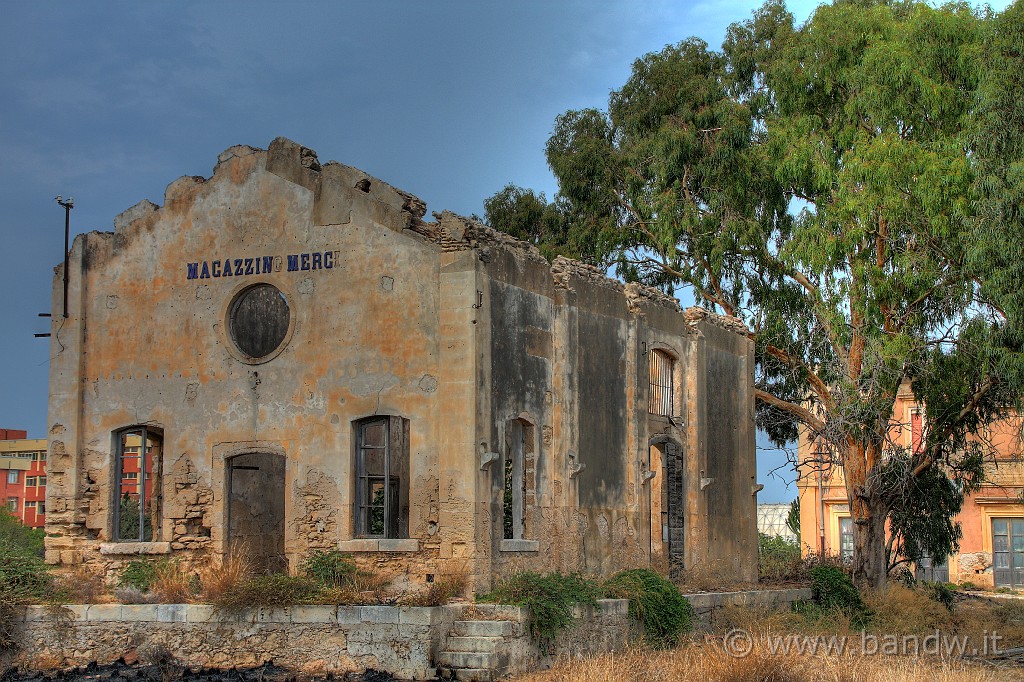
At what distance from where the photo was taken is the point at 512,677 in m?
15.2

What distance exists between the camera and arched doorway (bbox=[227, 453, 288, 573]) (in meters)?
19.4

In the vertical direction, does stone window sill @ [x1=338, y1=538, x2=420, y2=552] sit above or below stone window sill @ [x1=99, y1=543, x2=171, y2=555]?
above

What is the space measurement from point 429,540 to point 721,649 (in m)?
4.36

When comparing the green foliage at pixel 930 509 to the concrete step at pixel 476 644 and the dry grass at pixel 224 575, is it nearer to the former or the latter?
the concrete step at pixel 476 644

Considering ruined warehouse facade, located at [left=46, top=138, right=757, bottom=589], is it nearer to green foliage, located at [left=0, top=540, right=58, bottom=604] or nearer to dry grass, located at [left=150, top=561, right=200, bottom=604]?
dry grass, located at [left=150, top=561, right=200, bottom=604]

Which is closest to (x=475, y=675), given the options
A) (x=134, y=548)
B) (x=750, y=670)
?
(x=750, y=670)

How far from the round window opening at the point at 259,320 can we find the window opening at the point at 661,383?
302 inches

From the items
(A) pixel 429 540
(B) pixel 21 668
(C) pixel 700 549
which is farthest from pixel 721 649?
(B) pixel 21 668

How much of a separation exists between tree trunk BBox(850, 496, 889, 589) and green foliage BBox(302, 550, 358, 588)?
16.2 metres

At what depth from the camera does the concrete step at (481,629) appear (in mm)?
15508

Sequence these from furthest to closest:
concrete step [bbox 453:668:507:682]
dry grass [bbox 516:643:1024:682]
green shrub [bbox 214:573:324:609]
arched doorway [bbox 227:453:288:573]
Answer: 1. arched doorway [bbox 227:453:288:573]
2. green shrub [bbox 214:573:324:609]
3. concrete step [bbox 453:668:507:682]
4. dry grass [bbox 516:643:1024:682]

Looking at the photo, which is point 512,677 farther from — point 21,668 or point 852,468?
point 852,468

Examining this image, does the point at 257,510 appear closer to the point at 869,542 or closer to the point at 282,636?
the point at 282,636

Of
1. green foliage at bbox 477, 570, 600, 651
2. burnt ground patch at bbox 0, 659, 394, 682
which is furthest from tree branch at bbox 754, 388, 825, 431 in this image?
burnt ground patch at bbox 0, 659, 394, 682
